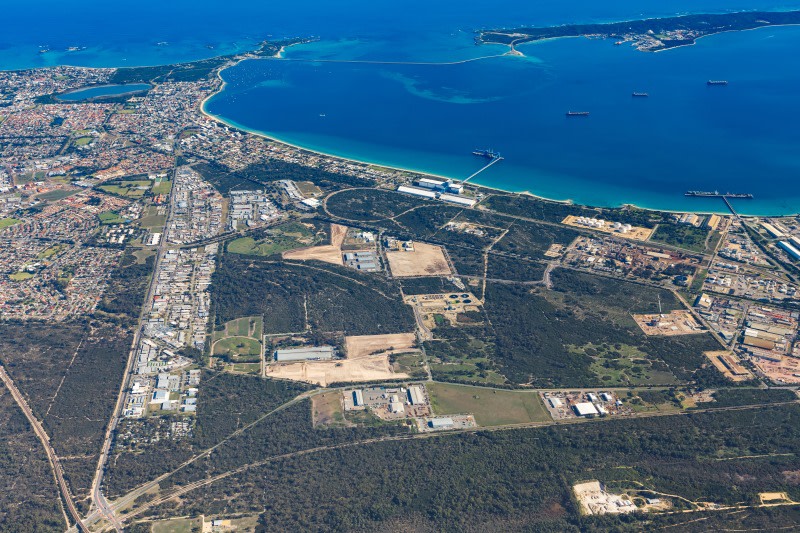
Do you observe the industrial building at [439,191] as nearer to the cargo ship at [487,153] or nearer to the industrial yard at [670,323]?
the cargo ship at [487,153]

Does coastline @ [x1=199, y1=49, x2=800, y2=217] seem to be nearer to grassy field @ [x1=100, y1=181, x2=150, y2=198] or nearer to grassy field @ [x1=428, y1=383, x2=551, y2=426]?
grassy field @ [x1=100, y1=181, x2=150, y2=198]

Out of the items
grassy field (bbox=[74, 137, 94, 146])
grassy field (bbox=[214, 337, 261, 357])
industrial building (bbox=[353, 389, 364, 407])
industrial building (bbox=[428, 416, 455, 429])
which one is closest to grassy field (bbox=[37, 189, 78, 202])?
grassy field (bbox=[74, 137, 94, 146])

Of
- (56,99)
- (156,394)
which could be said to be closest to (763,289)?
(156,394)

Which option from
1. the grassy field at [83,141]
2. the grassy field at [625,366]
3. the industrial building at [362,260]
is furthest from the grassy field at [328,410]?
the grassy field at [83,141]

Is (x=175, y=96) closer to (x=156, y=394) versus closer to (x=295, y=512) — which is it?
(x=156, y=394)

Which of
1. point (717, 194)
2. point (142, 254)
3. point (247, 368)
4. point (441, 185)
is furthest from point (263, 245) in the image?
point (717, 194)

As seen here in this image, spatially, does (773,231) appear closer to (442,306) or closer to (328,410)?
(442,306)
